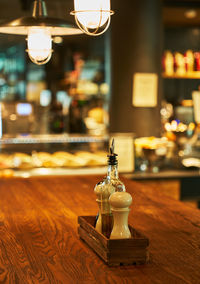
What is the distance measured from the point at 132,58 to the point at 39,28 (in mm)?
2778

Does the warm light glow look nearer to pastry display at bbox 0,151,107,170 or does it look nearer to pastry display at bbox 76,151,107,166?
pastry display at bbox 0,151,107,170

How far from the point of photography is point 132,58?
531cm

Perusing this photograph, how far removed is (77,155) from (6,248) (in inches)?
124

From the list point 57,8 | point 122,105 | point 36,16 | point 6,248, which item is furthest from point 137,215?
point 57,8

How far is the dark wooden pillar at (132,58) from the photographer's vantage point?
525 cm

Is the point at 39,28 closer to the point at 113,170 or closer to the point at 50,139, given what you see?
the point at 113,170

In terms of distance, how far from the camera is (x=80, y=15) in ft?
6.84

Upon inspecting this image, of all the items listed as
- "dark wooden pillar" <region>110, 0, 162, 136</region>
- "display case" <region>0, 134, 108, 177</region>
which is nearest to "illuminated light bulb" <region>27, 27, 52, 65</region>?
"display case" <region>0, 134, 108, 177</region>

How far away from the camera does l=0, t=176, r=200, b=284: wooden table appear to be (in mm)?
1482

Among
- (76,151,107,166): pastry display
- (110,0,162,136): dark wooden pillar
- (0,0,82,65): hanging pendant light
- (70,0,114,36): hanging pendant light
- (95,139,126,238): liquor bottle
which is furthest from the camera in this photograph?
(110,0,162,136): dark wooden pillar

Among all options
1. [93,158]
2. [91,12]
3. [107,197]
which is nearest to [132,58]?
[93,158]

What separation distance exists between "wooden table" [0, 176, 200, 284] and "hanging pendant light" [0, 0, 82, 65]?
0.75 metres

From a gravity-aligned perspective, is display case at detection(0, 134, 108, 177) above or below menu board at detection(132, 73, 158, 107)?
below

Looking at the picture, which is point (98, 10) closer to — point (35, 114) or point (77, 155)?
point (77, 155)
